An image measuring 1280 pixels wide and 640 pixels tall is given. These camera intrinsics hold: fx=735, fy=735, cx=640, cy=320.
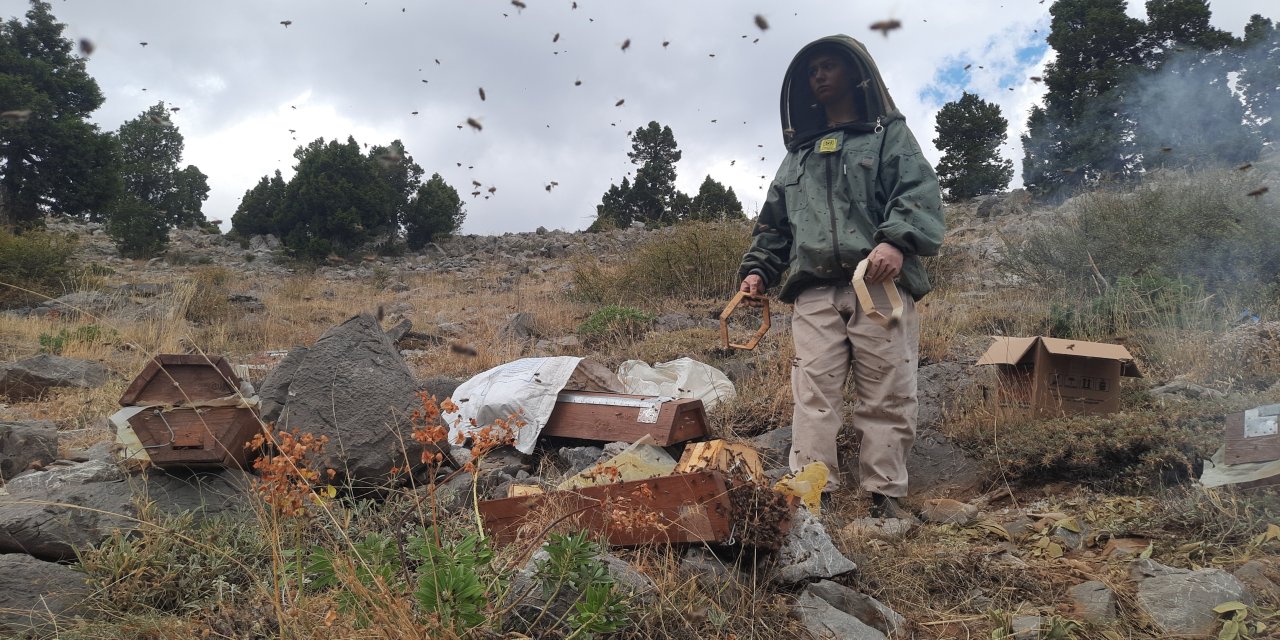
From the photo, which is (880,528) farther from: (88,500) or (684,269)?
(684,269)

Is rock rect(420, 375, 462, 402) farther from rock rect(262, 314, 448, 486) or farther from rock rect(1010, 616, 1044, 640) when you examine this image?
rock rect(1010, 616, 1044, 640)

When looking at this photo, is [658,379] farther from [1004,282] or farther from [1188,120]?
[1188,120]

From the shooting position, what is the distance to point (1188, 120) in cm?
1552

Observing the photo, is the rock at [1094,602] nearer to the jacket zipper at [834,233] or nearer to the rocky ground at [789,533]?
the rocky ground at [789,533]

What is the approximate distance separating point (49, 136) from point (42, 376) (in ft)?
61.2

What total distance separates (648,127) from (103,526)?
27.5 meters

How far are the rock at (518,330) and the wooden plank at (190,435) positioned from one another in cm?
386

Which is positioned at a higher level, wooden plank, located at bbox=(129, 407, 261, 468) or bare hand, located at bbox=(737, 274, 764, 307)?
bare hand, located at bbox=(737, 274, 764, 307)

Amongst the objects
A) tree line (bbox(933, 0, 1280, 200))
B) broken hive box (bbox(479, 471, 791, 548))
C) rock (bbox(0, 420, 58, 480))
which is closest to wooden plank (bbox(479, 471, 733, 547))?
broken hive box (bbox(479, 471, 791, 548))

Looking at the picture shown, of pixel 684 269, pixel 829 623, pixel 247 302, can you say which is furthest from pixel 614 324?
pixel 247 302

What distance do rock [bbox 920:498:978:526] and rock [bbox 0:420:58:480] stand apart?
12.9ft

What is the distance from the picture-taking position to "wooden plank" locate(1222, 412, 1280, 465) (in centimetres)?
273

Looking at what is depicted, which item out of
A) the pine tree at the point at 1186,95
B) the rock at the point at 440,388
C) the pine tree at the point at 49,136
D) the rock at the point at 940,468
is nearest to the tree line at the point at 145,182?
the pine tree at the point at 49,136

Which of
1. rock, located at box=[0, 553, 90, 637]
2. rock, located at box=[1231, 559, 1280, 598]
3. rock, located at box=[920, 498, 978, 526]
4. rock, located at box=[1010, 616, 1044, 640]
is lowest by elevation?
rock, located at box=[0, 553, 90, 637]
